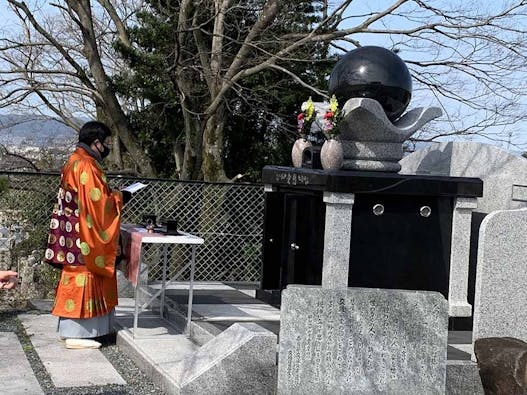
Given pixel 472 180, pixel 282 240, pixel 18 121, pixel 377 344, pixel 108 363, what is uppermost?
pixel 18 121

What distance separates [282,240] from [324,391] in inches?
131

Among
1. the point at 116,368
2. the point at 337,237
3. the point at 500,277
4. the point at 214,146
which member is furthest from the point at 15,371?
the point at 214,146

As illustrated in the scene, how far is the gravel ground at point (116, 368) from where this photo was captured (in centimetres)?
611

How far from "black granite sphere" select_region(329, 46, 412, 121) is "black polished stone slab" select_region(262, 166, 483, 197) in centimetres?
81

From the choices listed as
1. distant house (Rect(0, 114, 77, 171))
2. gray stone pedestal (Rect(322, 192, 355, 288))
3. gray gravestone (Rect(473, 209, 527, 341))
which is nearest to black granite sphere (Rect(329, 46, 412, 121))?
gray stone pedestal (Rect(322, 192, 355, 288))

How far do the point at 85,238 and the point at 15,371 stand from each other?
4.46ft

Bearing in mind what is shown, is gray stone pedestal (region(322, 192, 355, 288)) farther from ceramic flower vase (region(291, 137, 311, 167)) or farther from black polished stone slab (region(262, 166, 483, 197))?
ceramic flower vase (region(291, 137, 311, 167))

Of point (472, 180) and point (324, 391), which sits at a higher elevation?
point (472, 180)

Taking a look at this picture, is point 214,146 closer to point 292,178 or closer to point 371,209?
point 292,178

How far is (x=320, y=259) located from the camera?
316 inches

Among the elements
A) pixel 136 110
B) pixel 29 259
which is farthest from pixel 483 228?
pixel 136 110

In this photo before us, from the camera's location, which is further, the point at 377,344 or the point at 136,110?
the point at 136,110

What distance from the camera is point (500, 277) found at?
6570mm

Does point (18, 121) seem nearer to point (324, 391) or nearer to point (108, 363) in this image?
point (108, 363)
